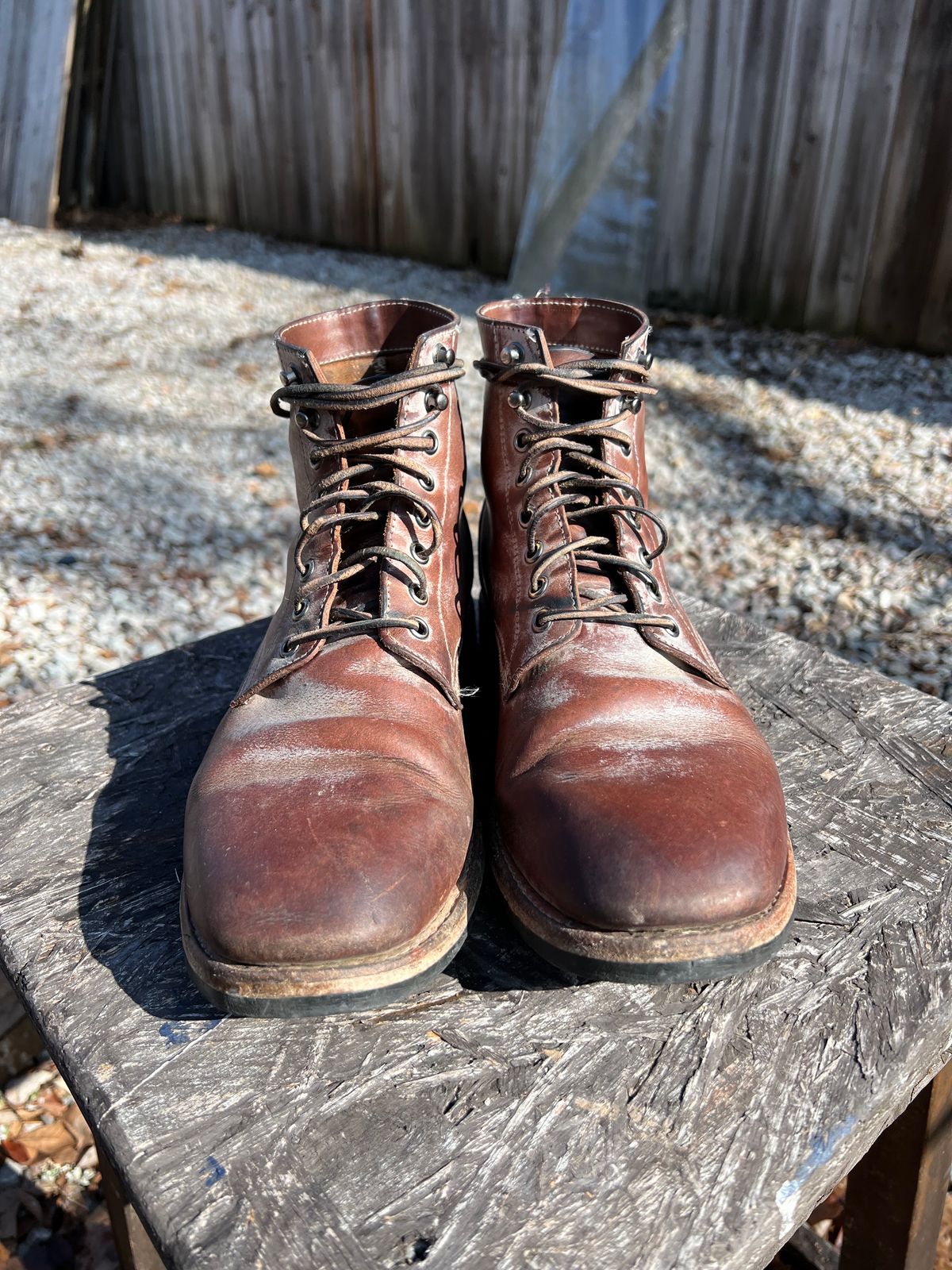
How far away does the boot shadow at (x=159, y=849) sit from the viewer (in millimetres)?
1091

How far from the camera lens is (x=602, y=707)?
114 centimetres

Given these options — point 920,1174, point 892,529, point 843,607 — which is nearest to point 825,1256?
point 920,1174

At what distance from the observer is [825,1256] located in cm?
173

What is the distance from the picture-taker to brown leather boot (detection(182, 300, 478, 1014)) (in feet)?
3.01

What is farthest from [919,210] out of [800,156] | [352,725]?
[352,725]

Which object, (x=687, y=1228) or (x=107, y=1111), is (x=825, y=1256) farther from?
(x=107, y=1111)

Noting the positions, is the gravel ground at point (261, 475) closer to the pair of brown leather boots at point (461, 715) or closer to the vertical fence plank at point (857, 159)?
the vertical fence plank at point (857, 159)

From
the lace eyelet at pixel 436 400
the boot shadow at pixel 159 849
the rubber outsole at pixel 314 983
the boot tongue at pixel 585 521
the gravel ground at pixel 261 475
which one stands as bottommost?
the gravel ground at pixel 261 475

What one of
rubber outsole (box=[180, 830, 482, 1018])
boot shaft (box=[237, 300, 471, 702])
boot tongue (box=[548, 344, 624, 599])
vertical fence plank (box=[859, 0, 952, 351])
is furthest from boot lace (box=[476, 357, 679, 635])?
vertical fence plank (box=[859, 0, 952, 351])

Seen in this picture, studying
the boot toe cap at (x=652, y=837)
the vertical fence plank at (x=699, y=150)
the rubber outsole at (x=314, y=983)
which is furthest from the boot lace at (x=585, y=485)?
the vertical fence plank at (x=699, y=150)

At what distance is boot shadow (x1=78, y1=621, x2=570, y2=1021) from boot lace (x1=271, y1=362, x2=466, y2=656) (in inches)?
12.0

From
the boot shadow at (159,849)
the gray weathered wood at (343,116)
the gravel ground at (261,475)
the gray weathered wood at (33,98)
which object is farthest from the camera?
the gray weathered wood at (33,98)

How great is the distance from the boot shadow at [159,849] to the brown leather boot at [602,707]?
0.11m

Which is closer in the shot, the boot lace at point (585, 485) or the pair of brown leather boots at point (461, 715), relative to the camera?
the pair of brown leather boots at point (461, 715)
